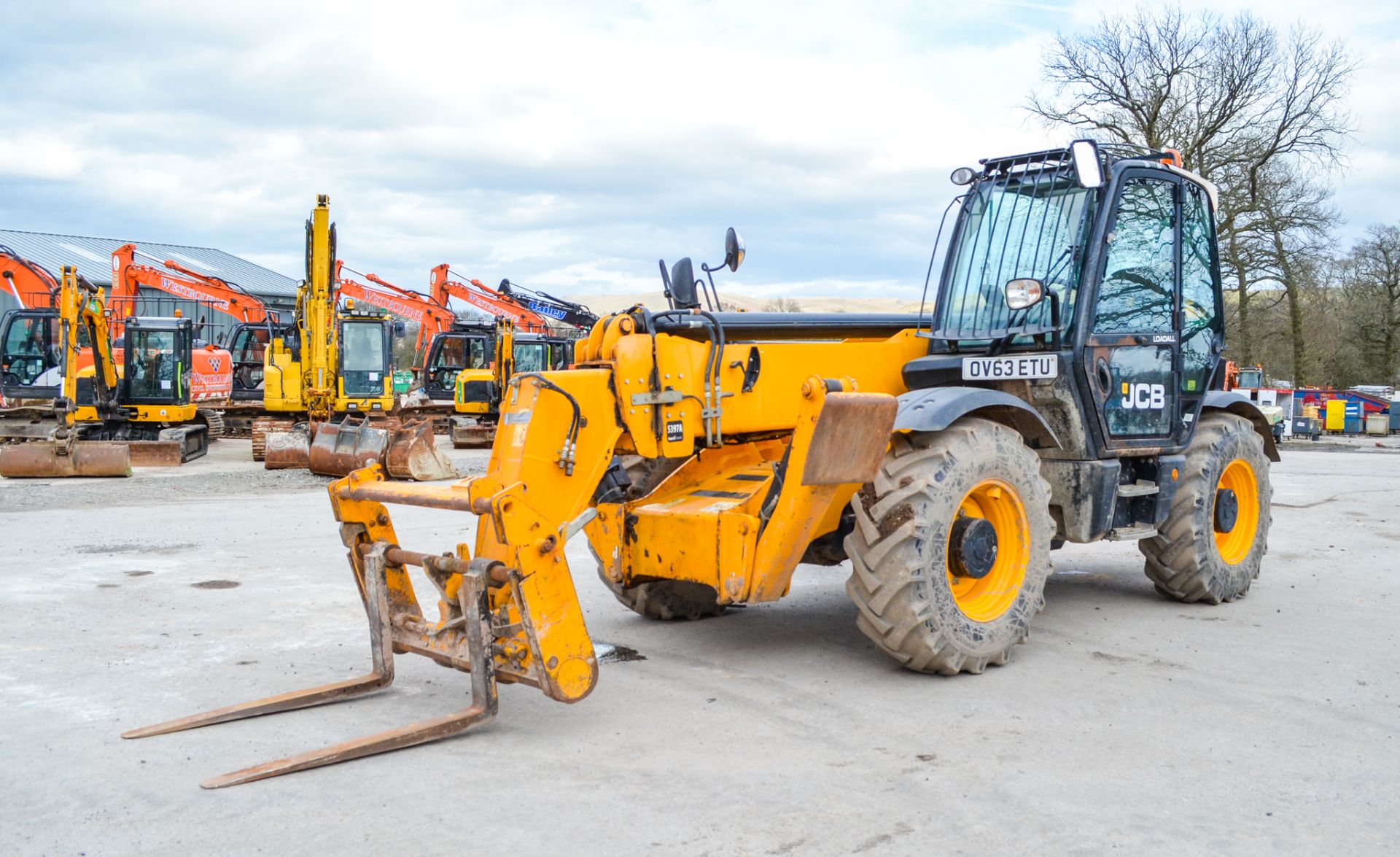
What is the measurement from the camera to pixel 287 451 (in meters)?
18.3

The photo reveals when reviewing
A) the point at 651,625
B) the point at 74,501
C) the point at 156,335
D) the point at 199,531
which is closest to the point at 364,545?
the point at 651,625

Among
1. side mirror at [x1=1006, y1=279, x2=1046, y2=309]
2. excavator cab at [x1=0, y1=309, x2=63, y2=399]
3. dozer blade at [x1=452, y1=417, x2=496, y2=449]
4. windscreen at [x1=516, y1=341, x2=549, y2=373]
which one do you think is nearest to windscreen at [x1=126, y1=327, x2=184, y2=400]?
excavator cab at [x1=0, y1=309, x2=63, y2=399]

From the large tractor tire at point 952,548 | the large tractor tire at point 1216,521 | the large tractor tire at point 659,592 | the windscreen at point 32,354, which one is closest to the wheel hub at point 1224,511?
the large tractor tire at point 1216,521

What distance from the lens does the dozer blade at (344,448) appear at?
17.0 metres

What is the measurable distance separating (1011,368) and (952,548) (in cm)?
136

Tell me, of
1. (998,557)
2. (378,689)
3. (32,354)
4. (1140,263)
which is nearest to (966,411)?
(998,557)

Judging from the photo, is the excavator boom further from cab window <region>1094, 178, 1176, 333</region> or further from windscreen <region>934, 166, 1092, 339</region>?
cab window <region>1094, 178, 1176, 333</region>

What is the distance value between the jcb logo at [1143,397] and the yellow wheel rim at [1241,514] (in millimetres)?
1063

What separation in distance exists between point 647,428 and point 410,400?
22957 mm

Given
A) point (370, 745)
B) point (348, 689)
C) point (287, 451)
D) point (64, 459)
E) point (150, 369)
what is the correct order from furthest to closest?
1. point (150, 369)
2. point (287, 451)
3. point (64, 459)
4. point (348, 689)
5. point (370, 745)

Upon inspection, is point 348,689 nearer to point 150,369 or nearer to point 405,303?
point 150,369

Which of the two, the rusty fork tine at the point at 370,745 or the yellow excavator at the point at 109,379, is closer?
the rusty fork tine at the point at 370,745

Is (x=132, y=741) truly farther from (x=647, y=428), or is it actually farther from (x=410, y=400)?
(x=410, y=400)

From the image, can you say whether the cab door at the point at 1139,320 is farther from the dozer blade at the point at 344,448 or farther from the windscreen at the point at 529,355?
the windscreen at the point at 529,355
